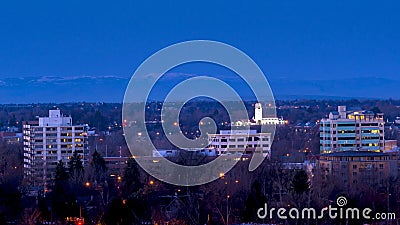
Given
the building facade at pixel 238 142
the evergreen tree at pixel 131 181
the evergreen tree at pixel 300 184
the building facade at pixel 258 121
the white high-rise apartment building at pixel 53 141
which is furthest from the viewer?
the building facade at pixel 258 121

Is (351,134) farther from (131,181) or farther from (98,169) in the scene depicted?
(131,181)

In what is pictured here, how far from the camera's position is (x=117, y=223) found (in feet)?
55.9

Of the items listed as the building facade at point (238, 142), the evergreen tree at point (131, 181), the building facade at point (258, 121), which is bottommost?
the evergreen tree at point (131, 181)

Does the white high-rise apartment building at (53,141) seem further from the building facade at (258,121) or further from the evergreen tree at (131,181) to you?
the building facade at (258,121)

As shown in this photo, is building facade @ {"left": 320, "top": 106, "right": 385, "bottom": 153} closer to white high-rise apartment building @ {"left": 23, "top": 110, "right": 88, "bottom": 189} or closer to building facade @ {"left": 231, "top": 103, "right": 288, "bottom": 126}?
white high-rise apartment building @ {"left": 23, "top": 110, "right": 88, "bottom": 189}

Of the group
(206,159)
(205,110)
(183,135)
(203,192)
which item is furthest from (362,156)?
(205,110)

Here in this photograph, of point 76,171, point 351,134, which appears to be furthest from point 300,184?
point 351,134

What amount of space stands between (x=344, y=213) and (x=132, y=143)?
78.9 ft

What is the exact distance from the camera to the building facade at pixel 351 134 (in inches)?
1347

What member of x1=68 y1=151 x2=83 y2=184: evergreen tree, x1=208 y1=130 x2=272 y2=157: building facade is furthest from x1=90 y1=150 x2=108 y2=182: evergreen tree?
x1=208 y1=130 x2=272 y2=157: building facade

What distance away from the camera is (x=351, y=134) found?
113ft

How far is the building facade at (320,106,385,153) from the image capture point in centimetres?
3422

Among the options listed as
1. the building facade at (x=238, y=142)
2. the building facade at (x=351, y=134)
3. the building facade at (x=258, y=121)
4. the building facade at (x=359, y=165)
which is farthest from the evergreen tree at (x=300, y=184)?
the building facade at (x=258, y=121)

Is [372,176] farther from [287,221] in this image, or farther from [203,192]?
[287,221]
